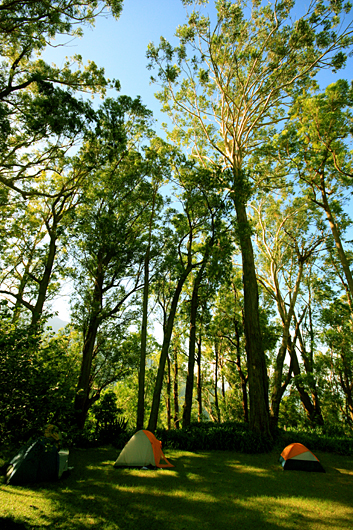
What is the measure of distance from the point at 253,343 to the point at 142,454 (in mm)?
5749

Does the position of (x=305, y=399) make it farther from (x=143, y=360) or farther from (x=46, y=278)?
(x=46, y=278)

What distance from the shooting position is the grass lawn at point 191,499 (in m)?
5.10

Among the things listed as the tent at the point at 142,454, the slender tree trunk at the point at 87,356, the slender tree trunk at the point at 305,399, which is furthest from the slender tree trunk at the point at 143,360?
the slender tree trunk at the point at 305,399

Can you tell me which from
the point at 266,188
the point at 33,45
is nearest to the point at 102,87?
the point at 33,45

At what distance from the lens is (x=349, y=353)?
17391 mm

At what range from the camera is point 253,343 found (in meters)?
11.8

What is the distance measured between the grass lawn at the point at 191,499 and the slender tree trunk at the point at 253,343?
1969 millimetres

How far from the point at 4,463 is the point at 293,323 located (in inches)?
687

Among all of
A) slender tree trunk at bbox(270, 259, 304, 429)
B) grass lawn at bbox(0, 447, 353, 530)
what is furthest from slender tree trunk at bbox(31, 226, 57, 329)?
slender tree trunk at bbox(270, 259, 304, 429)

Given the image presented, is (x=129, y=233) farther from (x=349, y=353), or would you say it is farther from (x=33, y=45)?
(x=349, y=353)

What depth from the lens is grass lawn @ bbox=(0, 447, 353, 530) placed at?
16.7 feet

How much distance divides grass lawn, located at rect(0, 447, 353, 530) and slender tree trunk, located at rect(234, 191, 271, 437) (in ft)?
6.46

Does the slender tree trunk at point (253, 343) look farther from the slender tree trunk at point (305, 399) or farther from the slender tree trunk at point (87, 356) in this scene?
the slender tree trunk at point (87, 356)

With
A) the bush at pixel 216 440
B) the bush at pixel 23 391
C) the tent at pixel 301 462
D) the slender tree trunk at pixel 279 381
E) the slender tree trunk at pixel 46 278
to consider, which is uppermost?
the slender tree trunk at pixel 46 278
